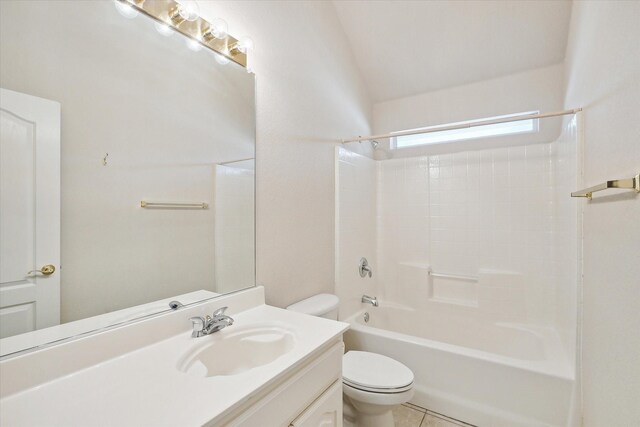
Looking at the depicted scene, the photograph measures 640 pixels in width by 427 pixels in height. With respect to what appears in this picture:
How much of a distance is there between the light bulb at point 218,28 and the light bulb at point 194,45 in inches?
3.3

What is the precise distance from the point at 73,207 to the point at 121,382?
1.74 feet

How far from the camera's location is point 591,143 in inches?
52.1

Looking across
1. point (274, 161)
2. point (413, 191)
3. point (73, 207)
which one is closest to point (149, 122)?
point (73, 207)

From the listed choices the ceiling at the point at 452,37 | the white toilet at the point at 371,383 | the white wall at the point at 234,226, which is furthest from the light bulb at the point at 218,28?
the white toilet at the point at 371,383

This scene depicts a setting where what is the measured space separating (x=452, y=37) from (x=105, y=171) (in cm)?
253

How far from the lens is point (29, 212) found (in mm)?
779

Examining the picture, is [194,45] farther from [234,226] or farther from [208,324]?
[208,324]

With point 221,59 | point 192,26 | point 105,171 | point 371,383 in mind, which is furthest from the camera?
point 371,383

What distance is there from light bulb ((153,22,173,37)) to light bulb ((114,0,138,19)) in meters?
0.08

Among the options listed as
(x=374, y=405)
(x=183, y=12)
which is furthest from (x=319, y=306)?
(x=183, y=12)

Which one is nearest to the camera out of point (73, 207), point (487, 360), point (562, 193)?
point (73, 207)

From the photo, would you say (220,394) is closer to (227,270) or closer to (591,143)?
(227,270)

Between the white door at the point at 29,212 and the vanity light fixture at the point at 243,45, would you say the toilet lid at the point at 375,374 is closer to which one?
the white door at the point at 29,212

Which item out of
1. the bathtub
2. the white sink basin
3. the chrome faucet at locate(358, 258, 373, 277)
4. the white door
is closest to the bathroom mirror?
the white door
